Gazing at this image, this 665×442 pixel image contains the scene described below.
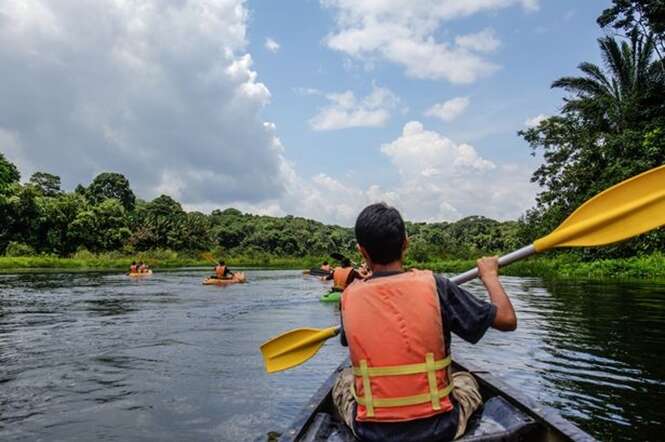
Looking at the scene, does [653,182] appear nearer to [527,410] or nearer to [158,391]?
[527,410]

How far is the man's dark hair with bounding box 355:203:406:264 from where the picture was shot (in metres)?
2.37

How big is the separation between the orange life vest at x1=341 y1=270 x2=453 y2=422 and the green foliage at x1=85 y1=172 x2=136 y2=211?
55895 mm

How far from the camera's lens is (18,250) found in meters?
35.7

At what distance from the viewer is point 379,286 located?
2.35 metres

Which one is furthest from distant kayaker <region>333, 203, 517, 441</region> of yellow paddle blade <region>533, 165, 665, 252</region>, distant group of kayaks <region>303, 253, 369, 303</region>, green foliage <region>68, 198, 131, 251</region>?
green foliage <region>68, 198, 131, 251</region>

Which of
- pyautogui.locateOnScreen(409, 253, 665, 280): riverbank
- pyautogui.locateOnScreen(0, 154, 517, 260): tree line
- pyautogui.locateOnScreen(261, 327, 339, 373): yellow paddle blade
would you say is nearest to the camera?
pyautogui.locateOnScreen(261, 327, 339, 373): yellow paddle blade

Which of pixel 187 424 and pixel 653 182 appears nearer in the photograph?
pixel 653 182

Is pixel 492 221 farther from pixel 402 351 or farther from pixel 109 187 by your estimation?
pixel 402 351

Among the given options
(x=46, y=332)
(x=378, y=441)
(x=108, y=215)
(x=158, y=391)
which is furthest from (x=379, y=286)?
(x=108, y=215)

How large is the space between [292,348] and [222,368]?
3.01m

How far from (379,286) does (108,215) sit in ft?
144

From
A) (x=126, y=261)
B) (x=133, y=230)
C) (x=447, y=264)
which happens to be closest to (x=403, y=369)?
(x=447, y=264)

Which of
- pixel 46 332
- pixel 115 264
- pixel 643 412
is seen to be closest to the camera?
pixel 643 412

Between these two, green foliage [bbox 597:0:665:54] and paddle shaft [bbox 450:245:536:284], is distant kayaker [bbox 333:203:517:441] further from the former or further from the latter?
green foliage [bbox 597:0:665:54]
